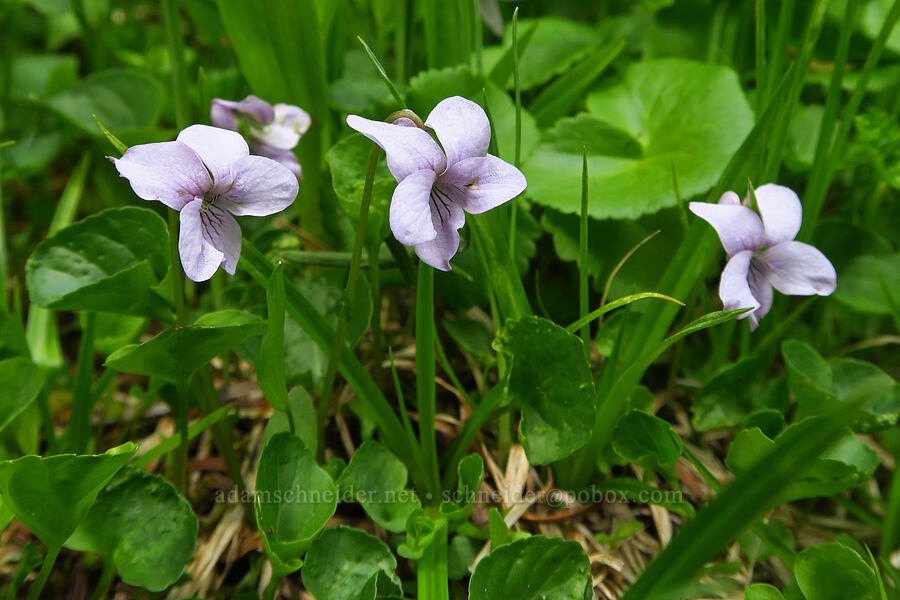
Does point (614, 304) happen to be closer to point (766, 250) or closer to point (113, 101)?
point (766, 250)

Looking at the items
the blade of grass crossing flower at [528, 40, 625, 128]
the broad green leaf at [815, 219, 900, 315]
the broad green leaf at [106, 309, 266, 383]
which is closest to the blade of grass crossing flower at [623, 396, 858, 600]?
the broad green leaf at [106, 309, 266, 383]

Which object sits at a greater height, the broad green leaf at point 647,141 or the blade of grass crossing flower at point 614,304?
the blade of grass crossing flower at point 614,304

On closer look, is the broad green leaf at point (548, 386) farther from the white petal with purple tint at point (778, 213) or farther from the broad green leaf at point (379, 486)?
the white petal with purple tint at point (778, 213)

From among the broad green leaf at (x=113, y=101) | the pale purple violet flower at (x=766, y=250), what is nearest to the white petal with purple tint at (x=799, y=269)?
the pale purple violet flower at (x=766, y=250)

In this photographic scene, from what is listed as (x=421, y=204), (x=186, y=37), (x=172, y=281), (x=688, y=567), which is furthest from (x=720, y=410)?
(x=186, y=37)

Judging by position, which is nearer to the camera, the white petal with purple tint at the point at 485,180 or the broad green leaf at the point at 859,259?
the white petal with purple tint at the point at 485,180

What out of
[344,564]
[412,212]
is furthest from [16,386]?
[412,212]

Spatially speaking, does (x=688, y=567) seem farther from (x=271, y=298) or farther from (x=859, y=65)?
(x=859, y=65)
